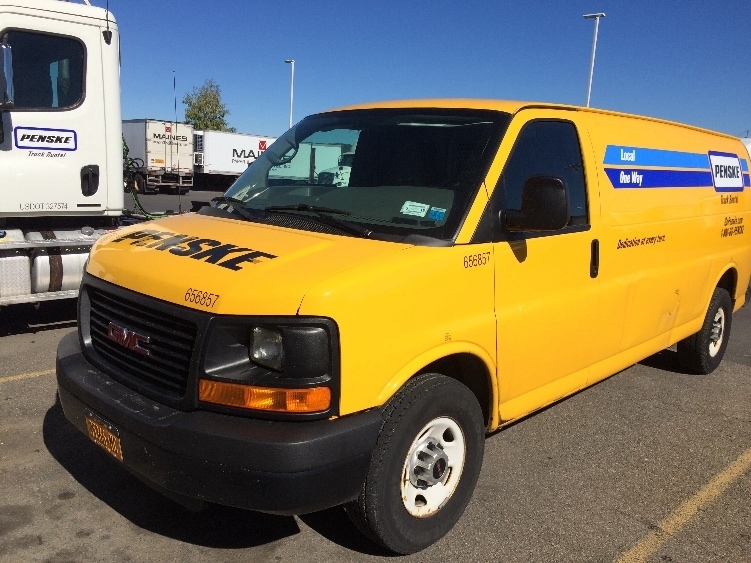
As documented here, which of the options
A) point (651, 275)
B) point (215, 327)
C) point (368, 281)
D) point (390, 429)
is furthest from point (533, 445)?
point (215, 327)

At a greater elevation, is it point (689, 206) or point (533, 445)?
point (689, 206)

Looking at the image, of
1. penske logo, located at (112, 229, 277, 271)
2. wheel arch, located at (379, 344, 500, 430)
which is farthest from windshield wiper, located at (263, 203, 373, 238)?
wheel arch, located at (379, 344, 500, 430)

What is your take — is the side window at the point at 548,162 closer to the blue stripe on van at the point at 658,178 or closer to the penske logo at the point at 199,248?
the blue stripe on van at the point at 658,178

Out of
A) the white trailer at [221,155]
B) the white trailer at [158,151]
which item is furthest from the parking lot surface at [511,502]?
the white trailer at [221,155]

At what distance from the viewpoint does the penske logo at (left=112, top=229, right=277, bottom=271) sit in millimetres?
2973

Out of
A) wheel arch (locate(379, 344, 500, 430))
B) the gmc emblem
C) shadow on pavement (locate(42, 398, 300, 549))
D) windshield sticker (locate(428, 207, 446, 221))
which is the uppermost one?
windshield sticker (locate(428, 207, 446, 221))

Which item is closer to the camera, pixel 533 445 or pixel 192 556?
pixel 192 556

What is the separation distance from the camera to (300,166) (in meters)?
4.19

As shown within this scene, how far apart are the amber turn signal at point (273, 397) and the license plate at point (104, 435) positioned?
62cm

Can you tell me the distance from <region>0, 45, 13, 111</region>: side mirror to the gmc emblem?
3419 mm

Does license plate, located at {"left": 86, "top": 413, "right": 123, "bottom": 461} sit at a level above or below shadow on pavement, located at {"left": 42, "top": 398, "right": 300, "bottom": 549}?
above

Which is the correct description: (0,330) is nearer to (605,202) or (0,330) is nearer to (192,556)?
(192,556)

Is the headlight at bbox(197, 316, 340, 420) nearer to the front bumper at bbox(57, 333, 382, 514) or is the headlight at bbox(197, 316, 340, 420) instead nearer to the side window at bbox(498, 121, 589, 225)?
the front bumper at bbox(57, 333, 382, 514)

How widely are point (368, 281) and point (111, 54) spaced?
5089 mm
